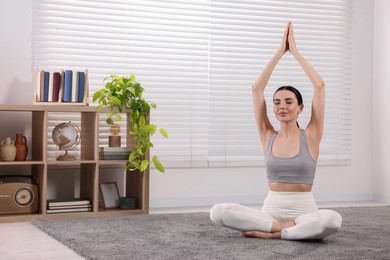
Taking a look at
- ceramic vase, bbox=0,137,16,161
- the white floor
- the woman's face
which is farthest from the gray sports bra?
ceramic vase, bbox=0,137,16,161

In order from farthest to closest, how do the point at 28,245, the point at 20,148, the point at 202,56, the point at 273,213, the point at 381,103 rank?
1. the point at 381,103
2. the point at 202,56
3. the point at 20,148
4. the point at 273,213
5. the point at 28,245

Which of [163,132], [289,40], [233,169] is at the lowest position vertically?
[233,169]

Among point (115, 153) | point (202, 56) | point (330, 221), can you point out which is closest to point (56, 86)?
point (115, 153)

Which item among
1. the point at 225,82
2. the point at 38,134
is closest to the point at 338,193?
the point at 225,82

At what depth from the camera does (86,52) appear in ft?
17.1

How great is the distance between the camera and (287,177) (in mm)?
3652

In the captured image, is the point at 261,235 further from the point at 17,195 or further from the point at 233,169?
the point at 233,169

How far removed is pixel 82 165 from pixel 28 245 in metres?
1.52

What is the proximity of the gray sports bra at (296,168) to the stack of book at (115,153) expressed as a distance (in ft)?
4.63

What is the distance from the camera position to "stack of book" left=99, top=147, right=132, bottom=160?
15.7 ft

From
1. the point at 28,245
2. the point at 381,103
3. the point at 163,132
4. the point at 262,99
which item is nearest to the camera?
the point at 28,245

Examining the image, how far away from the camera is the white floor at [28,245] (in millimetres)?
3223

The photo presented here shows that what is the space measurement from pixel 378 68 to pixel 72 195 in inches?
115

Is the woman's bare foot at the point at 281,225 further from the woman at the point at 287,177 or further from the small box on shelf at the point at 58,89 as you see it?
the small box on shelf at the point at 58,89
